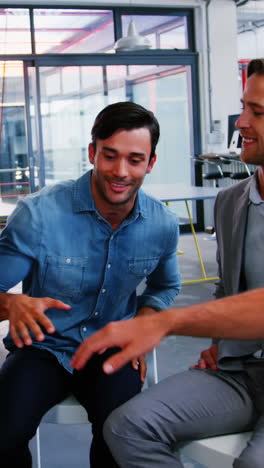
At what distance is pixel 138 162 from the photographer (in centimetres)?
182

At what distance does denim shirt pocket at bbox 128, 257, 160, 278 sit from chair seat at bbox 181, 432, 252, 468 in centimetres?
56

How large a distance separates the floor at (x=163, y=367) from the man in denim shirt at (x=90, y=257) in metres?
0.28

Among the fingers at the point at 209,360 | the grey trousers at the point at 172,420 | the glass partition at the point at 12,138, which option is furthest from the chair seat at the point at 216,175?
the grey trousers at the point at 172,420

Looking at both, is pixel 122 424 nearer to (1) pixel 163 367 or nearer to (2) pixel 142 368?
(2) pixel 142 368

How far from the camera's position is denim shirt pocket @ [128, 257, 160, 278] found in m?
1.87

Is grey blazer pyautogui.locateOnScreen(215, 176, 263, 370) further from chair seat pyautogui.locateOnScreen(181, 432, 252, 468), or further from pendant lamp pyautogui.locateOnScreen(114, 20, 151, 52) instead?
pendant lamp pyautogui.locateOnScreen(114, 20, 151, 52)

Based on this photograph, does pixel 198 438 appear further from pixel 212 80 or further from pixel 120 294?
pixel 212 80

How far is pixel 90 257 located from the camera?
182 cm

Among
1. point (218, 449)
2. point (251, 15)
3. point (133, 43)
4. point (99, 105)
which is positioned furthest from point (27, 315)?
point (251, 15)

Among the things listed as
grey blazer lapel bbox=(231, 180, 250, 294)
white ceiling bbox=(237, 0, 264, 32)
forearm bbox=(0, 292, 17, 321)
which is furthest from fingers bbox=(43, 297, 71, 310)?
white ceiling bbox=(237, 0, 264, 32)

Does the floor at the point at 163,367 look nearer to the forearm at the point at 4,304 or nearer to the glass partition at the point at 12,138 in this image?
the forearm at the point at 4,304

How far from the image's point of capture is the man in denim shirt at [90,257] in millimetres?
1719

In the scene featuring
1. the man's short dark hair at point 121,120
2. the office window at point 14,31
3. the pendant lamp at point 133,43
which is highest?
the office window at point 14,31

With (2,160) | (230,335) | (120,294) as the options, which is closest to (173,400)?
(230,335)
